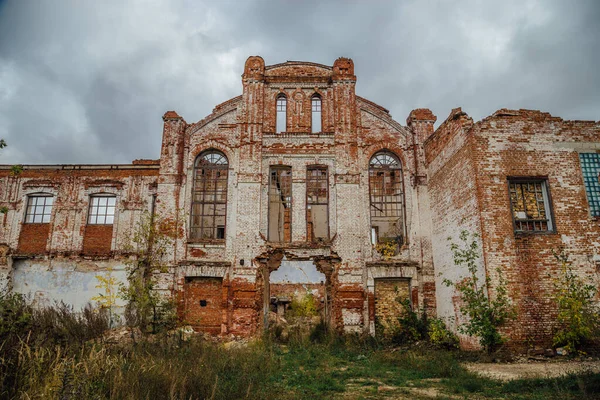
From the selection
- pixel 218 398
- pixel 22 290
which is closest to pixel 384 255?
pixel 218 398

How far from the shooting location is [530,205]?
41.8 ft

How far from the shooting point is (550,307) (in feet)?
38.3

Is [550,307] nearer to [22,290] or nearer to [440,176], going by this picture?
[440,176]

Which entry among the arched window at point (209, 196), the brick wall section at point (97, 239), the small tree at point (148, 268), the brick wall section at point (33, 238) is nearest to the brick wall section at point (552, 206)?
the arched window at point (209, 196)

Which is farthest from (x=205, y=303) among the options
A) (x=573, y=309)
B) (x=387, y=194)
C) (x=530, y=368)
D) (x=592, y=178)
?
(x=592, y=178)

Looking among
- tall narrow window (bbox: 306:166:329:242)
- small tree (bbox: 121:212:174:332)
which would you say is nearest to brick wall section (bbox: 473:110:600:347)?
tall narrow window (bbox: 306:166:329:242)

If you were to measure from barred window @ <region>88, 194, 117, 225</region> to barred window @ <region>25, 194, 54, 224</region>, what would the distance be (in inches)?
67.5

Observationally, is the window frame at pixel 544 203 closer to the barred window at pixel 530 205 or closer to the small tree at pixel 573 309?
the barred window at pixel 530 205

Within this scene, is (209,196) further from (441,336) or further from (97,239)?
(441,336)

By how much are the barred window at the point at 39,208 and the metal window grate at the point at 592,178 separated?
63.6 feet

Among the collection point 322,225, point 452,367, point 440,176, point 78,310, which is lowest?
point 452,367

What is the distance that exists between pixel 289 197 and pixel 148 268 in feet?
19.1

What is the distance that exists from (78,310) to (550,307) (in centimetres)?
1577

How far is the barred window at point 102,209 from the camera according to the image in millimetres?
17469
